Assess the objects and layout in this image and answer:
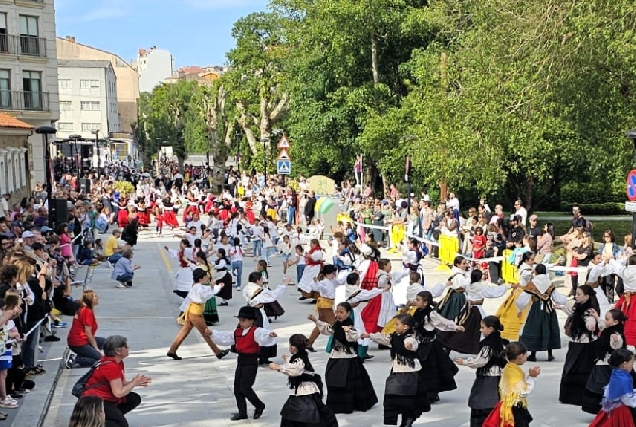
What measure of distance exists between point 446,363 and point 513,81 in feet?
42.6

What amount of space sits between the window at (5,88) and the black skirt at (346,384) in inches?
1545

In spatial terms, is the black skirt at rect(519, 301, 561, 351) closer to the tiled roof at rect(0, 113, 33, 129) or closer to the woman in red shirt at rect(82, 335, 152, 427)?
the woman in red shirt at rect(82, 335, 152, 427)

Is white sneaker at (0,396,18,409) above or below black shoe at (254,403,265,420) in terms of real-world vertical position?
above

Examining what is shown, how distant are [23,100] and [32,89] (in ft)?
3.14

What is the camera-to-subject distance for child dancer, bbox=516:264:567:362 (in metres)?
15.2

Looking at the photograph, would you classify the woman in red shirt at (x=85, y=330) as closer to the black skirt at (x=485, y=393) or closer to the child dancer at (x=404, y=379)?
the child dancer at (x=404, y=379)

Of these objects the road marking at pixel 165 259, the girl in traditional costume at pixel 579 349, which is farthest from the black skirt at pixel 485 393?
the road marking at pixel 165 259

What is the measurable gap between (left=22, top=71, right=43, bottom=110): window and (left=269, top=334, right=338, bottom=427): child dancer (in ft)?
138

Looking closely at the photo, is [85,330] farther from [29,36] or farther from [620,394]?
[29,36]

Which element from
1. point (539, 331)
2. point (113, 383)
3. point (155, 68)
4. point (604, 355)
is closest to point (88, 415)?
point (113, 383)

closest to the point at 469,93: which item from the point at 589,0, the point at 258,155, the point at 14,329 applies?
the point at 589,0

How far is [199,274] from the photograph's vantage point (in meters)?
15.5

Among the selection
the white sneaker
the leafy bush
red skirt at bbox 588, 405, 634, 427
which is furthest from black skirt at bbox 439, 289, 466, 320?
the leafy bush

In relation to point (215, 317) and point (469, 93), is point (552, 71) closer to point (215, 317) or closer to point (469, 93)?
point (469, 93)
